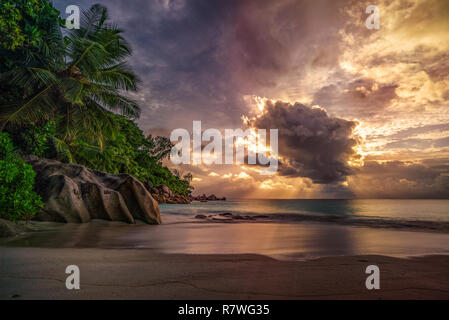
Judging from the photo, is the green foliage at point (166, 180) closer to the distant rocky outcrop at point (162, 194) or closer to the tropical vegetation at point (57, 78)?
the distant rocky outcrop at point (162, 194)

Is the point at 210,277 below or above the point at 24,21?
below

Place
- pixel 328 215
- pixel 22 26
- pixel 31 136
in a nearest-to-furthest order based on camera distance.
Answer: pixel 22 26, pixel 31 136, pixel 328 215

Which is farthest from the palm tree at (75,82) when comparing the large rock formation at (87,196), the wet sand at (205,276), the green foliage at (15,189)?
the wet sand at (205,276)

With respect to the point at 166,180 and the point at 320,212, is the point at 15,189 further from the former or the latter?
the point at 166,180

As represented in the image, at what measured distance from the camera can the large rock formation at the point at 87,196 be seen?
1000 cm

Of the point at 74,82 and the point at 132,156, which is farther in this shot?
the point at 132,156

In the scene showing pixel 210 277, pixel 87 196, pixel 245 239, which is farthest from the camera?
pixel 87 196

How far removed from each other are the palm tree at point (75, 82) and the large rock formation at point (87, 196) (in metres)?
2.17

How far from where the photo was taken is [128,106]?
549 inches

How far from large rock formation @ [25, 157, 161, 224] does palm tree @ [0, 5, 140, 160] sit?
7.12ft

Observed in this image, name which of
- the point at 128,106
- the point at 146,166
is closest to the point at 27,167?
the point at 128,106

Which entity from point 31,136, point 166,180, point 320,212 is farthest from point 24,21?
point 166,180

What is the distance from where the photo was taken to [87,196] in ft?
36.2

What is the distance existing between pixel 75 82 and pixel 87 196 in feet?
15.7
